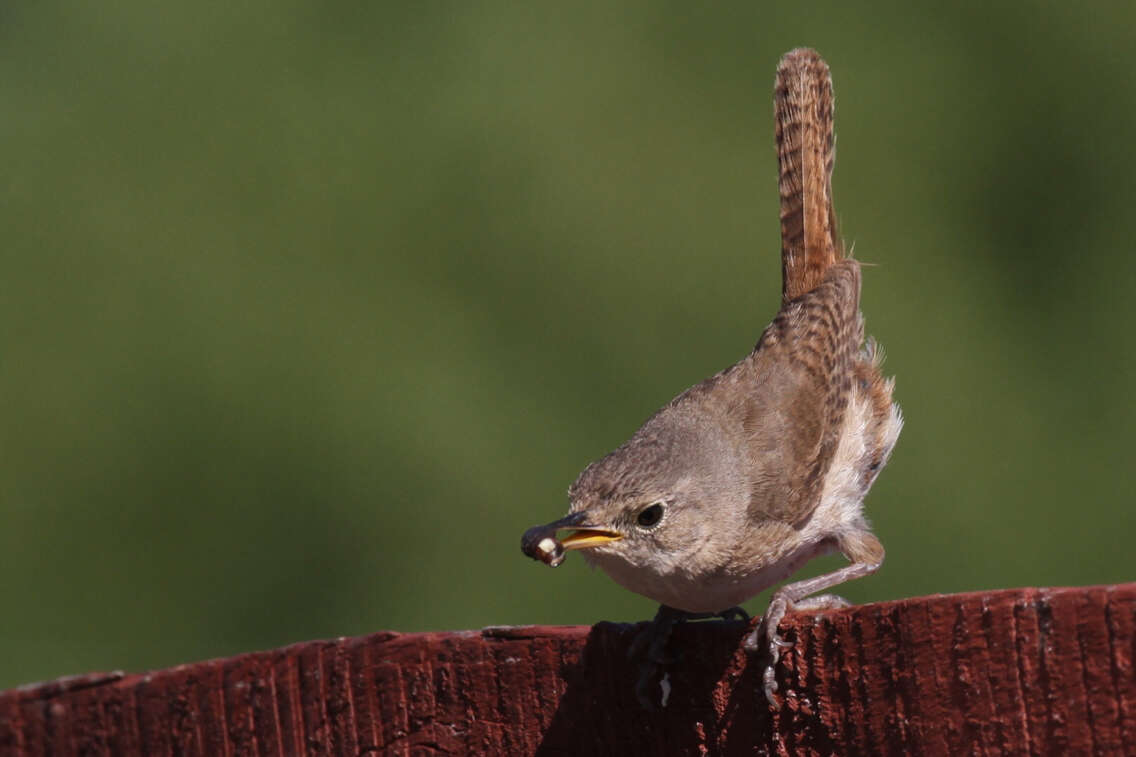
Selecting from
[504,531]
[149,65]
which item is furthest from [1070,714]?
[149,65]

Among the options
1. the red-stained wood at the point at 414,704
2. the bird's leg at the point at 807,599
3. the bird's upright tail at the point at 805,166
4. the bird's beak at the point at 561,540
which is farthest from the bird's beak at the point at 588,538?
the bird's upright tail at the point at 805,166

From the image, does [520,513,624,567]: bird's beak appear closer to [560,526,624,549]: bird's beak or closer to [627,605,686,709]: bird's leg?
[560,526,624,549]: bird's beak

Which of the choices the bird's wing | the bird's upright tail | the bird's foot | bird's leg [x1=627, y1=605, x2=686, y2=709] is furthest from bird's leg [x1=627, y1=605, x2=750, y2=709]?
the bird's upright tail

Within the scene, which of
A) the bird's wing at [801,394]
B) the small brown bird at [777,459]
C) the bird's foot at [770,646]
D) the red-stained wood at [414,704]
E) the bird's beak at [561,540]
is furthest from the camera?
the bird's wing at [801,394]

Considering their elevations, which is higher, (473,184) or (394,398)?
(473,184)

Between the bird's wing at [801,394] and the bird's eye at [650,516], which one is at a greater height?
the bird's wing at [801,394]

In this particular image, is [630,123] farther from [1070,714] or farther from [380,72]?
[1070,714]

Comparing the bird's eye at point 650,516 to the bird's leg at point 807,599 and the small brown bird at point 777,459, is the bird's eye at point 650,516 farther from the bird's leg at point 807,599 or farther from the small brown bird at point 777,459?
the bird's leg at point 807,599
